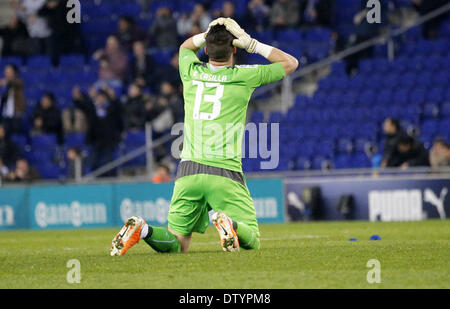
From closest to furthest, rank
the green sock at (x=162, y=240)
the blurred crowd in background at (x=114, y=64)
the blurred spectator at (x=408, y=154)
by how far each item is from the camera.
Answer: the green sock at (x=162, y=240) → the blurred spectator at (x=408, y=154) → the blurred crowd in background at (x=114, y=64)

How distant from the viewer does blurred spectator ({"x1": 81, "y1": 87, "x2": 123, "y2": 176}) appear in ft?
65.0

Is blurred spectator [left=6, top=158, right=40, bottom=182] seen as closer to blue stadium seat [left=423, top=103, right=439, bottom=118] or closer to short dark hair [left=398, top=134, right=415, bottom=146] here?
short dark hair [left=398, top=134, right=415, bottom=146]

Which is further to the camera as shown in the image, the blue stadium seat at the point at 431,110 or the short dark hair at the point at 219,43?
the blue stadium seat at the point at 431,110

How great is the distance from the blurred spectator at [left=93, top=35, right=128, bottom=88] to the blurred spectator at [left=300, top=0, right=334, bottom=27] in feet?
14.6

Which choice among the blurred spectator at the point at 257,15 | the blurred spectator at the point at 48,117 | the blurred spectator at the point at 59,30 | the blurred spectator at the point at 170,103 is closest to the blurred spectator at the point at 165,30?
the blurred spectator at the point at 257,15

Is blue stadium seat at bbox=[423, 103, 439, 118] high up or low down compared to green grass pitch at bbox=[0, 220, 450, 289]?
up

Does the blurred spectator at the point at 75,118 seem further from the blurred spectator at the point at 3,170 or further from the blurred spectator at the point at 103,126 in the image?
the blurred spectator at the point at 3,170

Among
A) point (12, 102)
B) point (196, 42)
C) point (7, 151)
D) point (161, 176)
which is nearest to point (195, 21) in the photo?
point (12, 102)

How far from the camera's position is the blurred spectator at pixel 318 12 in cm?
2191

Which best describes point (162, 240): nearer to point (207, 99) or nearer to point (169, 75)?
point (207, 99)

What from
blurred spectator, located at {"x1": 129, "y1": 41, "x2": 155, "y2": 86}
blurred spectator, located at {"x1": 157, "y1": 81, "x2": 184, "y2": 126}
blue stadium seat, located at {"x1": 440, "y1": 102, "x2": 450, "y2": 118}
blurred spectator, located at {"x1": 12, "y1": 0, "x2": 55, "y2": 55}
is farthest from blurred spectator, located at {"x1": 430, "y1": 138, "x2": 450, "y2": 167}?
blurred spectator, located at {"x1": 12, "y1": 0, "x2": 55, "y2": 55}

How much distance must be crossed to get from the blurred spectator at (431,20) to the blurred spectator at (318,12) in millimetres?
2086
